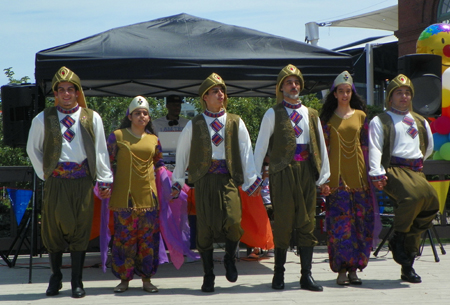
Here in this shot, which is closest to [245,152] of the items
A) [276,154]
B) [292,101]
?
[276,154]

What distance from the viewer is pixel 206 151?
5.29 meters

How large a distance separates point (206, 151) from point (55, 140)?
1.27 meters

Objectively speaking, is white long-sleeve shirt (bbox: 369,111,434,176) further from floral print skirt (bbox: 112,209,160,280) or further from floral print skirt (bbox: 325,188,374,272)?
floral print skirt (bbox: 112,209,160,280)

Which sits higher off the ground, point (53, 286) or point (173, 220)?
point (173, 220)

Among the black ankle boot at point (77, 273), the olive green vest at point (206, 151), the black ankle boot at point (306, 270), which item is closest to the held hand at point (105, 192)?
the black ankle boot at point (77, 273)

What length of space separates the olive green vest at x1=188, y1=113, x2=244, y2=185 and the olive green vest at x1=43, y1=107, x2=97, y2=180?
2.81 ft

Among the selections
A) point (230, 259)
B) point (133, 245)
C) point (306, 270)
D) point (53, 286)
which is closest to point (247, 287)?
point (230, 259)

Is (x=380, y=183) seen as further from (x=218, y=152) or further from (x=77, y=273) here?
(x=77, y=273)

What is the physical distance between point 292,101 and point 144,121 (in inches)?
52.6

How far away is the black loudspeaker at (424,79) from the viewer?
748 centimetres

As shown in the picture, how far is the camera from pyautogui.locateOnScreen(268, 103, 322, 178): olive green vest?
5.26 metres

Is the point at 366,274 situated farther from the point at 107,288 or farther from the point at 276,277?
the point at 107,288

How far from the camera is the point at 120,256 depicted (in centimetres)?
536

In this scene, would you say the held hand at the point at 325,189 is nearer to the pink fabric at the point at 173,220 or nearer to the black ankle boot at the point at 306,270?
the black ankle boot at the point at 306,270
